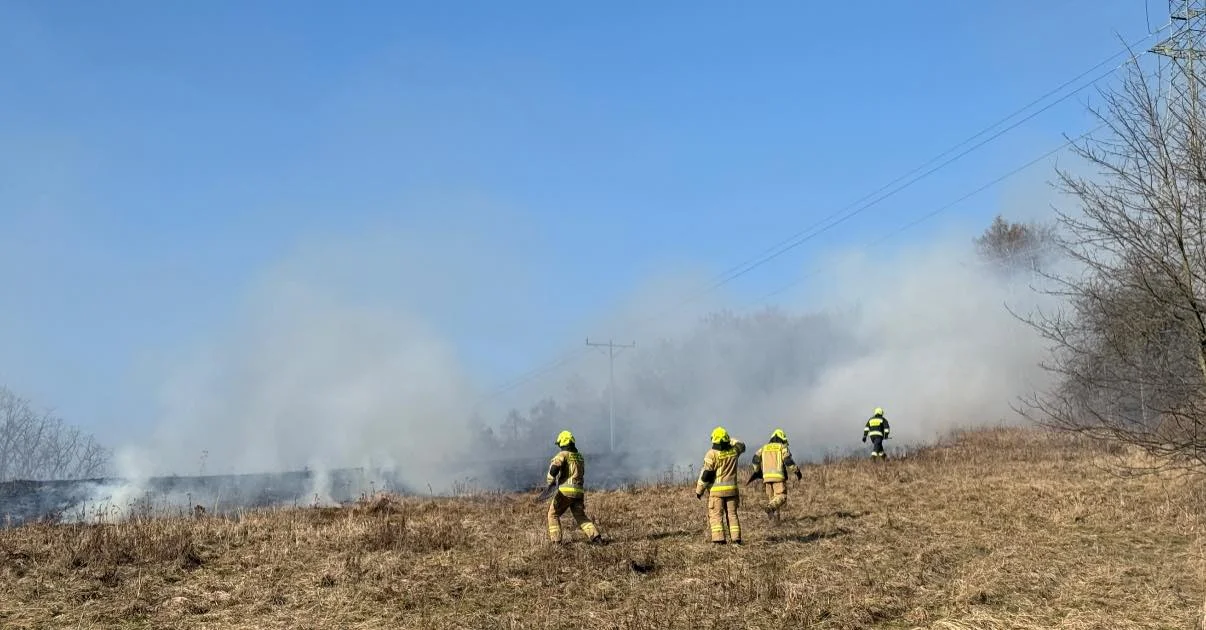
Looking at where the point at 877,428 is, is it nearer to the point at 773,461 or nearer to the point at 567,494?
the point at 773,461

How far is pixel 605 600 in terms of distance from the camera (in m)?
8.43

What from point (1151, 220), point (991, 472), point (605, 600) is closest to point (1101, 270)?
point (1151, 220)

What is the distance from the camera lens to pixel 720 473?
11617 millimetres

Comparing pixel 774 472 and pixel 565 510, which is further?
pixel 774 472

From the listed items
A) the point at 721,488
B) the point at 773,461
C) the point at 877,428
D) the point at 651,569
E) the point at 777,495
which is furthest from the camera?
the point at 877,428

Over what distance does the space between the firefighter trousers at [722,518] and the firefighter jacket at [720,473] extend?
0.09 m

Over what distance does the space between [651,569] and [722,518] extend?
6.68 ft

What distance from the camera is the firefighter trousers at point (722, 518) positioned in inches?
449

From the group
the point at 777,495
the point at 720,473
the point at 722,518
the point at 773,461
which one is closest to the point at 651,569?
the point at 722,518

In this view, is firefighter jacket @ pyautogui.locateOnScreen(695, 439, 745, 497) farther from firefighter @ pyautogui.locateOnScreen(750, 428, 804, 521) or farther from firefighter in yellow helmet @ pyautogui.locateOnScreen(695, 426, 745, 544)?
firefighter @ pyautogui.locateOnScreen(750, 428, 804, 521)

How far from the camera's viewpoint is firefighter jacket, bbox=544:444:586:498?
11.5 m

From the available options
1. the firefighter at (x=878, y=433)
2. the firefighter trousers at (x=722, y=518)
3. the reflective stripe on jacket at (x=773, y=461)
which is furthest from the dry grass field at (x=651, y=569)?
the firefighter at (x=878, y=433)

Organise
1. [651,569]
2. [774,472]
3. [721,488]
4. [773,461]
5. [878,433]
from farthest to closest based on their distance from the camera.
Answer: [878,433] < [773,461] < [774,472] < [721,488] < [651,569]

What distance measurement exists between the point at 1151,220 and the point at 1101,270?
2.19 feet
